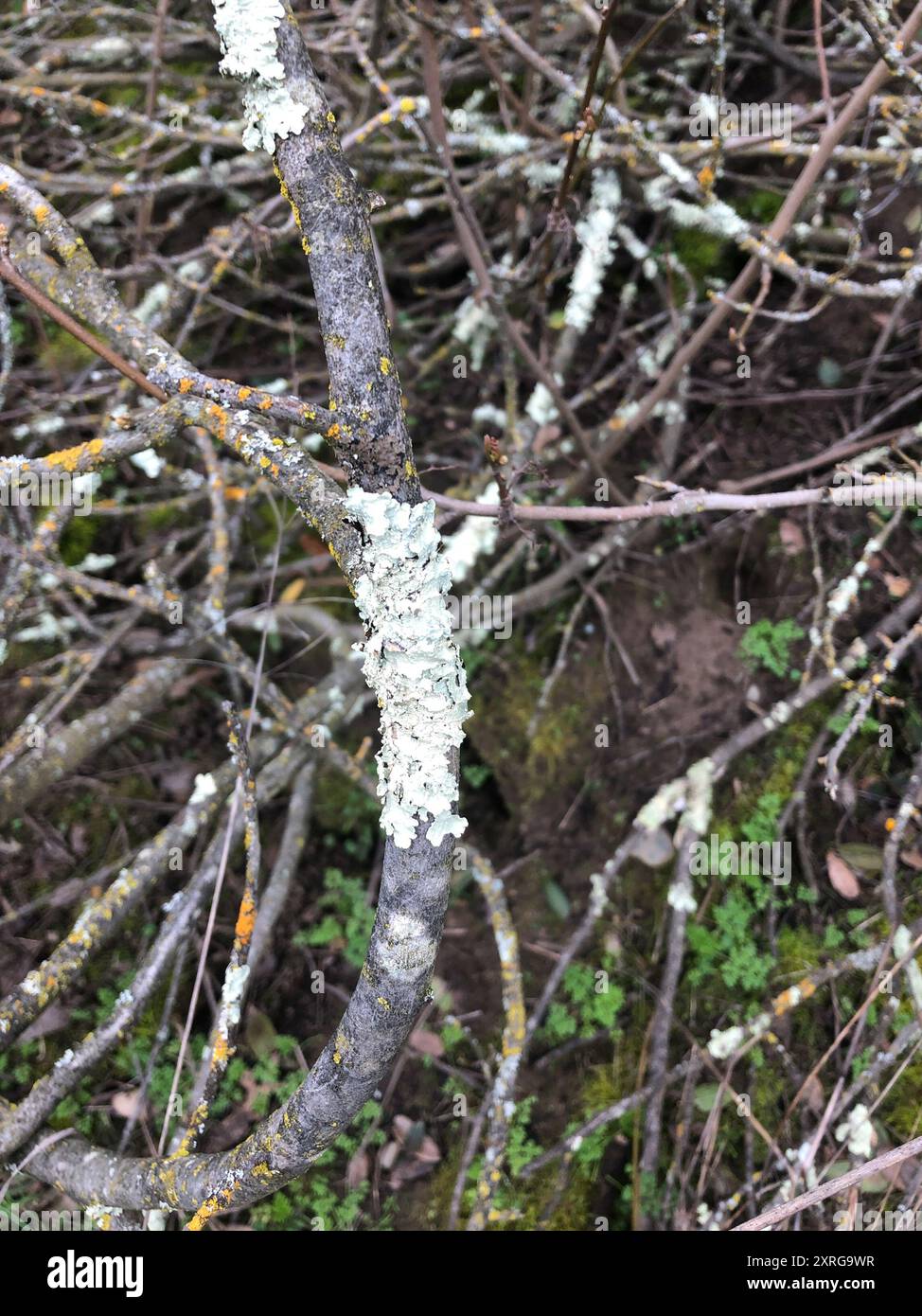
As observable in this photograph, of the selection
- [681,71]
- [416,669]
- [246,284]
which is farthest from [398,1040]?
[681,71]

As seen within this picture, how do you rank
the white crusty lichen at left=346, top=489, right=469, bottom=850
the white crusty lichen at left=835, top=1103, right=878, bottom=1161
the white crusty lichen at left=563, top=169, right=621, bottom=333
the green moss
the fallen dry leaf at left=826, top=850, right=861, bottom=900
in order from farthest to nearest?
the green moss → the white crusty lichen at left=563, top=169, right=621, bottom=333 → the fallen dry leaf at left=826, top=850, right=861, bottom=900 → the white crusty lichen at left=835, top=1103, right=878, bottom=1161 → the white crusty lichen at left=346, top=489, right=469, bottom=850

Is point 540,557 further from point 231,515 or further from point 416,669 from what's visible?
point 416,669

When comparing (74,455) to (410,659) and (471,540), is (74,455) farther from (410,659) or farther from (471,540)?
(471,540)

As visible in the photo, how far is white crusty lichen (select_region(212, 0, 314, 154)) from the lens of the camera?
1.21m

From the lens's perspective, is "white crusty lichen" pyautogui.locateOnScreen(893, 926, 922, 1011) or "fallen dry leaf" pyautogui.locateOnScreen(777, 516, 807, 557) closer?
"white crusty lichen" pyautogui.locateOnScreen(893, 926, 922, 1011)

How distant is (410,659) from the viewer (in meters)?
1.23

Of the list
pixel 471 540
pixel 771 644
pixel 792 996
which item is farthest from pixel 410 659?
pixel 771 644

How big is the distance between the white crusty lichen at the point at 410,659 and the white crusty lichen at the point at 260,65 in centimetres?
55

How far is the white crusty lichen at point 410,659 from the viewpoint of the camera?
47.1 inches

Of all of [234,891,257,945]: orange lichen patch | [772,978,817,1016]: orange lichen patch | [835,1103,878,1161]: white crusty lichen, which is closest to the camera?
[234,891,257,945]: orange lichen patch

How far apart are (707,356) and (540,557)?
0.84 m

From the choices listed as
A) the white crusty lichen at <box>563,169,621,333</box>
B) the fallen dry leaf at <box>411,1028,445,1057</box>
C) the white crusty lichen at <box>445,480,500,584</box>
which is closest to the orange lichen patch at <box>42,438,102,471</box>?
the white crusty lichen at <box>445,480,500,584</box>

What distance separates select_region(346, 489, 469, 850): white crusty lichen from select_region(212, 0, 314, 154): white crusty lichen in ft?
1.80

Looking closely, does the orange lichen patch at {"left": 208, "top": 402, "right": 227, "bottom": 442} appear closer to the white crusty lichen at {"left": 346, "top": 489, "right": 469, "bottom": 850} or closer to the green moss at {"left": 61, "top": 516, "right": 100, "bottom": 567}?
the white crusty lichen at {"left": 346, "top": 489, "right": 469, "bottom": 850}
